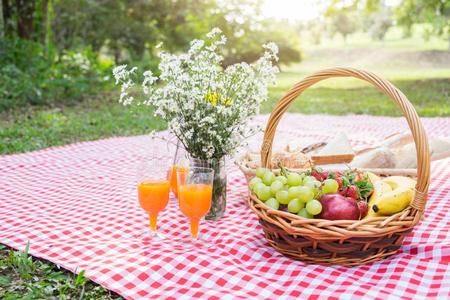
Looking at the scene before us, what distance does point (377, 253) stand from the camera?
6.16 feet

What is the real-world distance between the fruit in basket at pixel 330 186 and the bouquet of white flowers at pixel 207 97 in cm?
48

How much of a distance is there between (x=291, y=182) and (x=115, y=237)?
2.52 ft

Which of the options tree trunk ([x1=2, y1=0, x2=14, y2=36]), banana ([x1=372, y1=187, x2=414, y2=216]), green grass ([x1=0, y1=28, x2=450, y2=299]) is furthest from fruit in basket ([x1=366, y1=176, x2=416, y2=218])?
tree trunk ([x1=2, y1=0, x2=14, y2=36])

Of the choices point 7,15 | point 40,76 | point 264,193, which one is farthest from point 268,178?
point 7,15

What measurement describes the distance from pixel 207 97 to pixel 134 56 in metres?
12.2

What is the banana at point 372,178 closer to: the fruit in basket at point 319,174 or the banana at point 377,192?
the banana at point 377,192

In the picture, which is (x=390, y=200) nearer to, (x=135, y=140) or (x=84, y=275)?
(x=84, y=275)

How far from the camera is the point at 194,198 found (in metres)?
1.96

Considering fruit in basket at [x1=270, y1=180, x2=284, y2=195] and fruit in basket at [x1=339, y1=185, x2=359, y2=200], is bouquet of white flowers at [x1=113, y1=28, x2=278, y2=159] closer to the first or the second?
fruit in basket at [x1=270, y1=180, x2=284, y2=195]

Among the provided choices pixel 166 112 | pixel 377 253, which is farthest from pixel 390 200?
pixel 166 112

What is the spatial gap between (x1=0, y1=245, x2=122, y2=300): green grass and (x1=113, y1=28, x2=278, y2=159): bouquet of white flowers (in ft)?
2.26

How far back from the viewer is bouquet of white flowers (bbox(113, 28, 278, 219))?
85.2 inches

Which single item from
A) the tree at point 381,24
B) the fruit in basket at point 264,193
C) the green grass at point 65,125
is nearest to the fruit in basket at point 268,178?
the fruit in basket at point 264,193

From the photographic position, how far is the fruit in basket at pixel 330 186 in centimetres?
190
